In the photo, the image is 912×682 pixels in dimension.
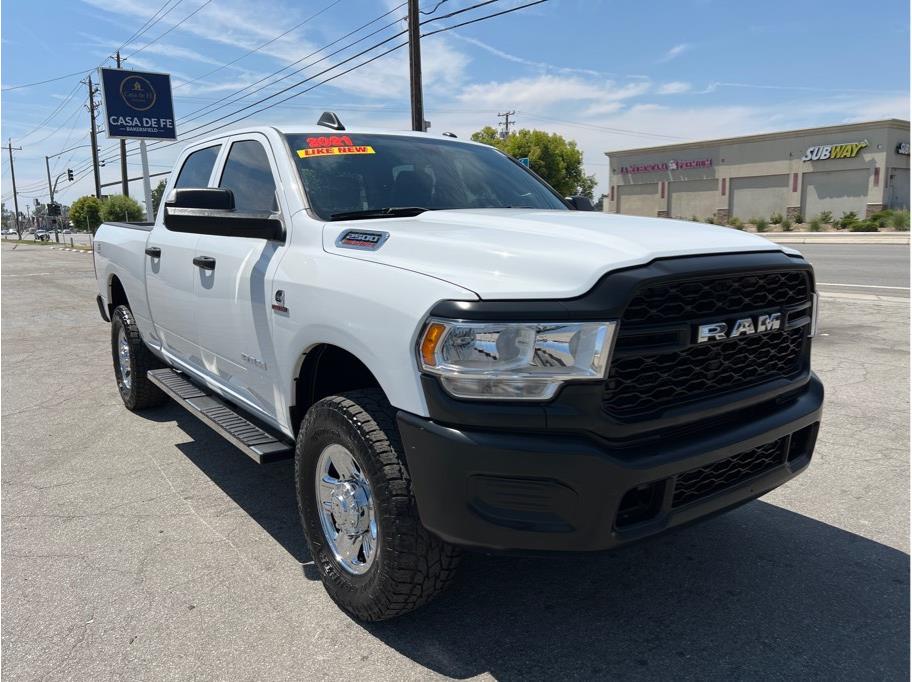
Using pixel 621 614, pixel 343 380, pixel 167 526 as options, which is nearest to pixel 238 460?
pixel 167 526

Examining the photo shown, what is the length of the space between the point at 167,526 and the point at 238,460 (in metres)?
0.99

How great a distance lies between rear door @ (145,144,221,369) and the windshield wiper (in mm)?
1276

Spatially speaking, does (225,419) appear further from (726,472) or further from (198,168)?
(726,472)

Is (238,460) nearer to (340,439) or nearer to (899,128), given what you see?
(340,439)

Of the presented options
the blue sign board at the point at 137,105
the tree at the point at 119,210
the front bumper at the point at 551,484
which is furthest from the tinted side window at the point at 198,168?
the tree at the point at 119,210

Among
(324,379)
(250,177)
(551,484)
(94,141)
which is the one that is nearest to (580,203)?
(250,177)

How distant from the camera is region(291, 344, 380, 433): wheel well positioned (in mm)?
2980

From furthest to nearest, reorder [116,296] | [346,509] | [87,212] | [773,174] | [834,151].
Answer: [87,212] → [773,174] → [834,151] → [116,296] → [346,509]

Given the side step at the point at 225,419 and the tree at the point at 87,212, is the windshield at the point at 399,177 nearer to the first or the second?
the side step at the point at 225,419

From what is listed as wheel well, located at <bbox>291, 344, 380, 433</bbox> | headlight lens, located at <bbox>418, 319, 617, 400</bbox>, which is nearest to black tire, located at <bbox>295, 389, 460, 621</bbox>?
wheel well, located at <bbox>291, 344, 380, 433</bbox>

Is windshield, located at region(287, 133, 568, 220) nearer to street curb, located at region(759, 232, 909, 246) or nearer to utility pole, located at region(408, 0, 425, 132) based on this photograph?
utility pole, located at region(408, 0, 425, 132)

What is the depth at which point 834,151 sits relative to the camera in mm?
44656

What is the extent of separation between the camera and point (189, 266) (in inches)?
159

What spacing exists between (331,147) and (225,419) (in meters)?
1.52
